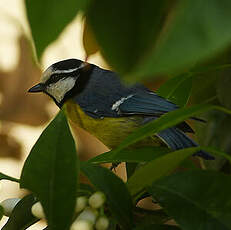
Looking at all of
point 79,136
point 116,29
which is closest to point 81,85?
point 116,29

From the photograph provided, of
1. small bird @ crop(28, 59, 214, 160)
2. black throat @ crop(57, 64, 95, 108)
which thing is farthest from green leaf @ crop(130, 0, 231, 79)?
black throat @ crop(57, 64, 95, 108)

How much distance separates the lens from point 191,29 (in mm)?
207

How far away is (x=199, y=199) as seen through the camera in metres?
0.46

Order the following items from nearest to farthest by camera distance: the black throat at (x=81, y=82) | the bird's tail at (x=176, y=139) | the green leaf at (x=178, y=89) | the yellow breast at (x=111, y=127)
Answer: the green leaf at (x=178, y=89) → the bird's tail at (x=176, y=139) → the yellow breast at (x=111, y=127) → the black throat at (x=81, y=82)

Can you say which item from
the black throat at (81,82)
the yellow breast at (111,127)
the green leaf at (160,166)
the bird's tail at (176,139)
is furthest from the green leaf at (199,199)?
the black throat at (81,82)

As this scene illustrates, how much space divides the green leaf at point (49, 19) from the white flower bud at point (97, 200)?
0.86 ft

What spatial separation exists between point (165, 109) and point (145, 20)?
0.68 m

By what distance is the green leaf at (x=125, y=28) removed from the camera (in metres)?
0.22

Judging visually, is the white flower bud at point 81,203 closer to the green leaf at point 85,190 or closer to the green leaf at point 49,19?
the green leaf at point 85,190

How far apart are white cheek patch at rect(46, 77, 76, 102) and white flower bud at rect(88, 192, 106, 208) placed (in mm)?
678

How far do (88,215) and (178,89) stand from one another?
0.32 metres

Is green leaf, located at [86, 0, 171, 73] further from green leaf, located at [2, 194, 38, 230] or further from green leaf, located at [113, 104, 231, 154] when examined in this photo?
green leaf, located at [2, 194, 38, 230]

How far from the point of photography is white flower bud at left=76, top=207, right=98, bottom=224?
1.58 feet

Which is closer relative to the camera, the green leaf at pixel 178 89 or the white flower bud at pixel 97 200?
the white flower bud at pixel 97 200
